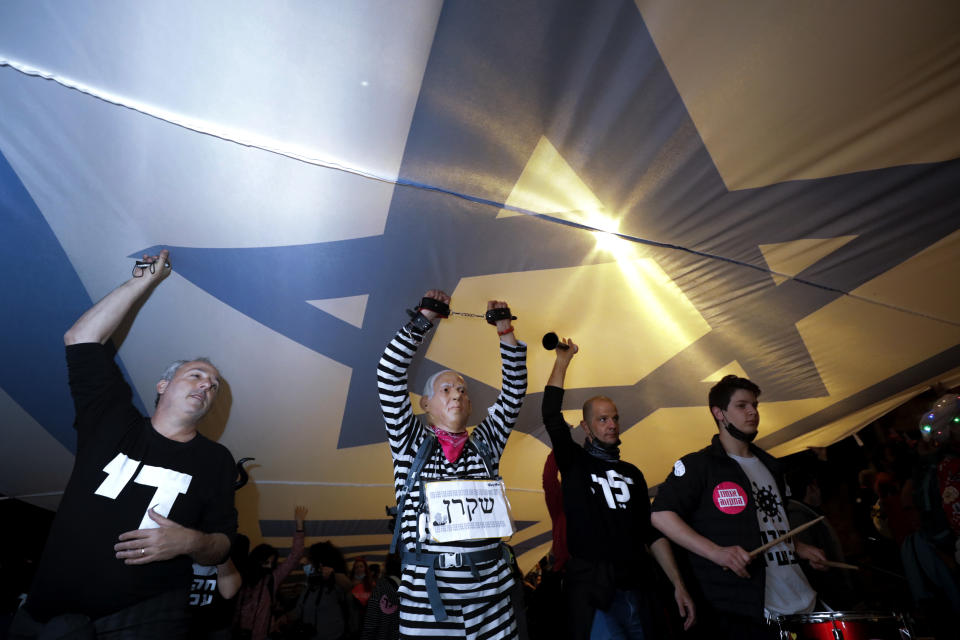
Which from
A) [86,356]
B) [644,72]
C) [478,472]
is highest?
[644,72]

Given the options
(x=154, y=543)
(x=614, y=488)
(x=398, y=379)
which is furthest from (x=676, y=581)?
(x=154, y=543)

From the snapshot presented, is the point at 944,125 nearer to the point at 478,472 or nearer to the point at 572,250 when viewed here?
the point at 572,250

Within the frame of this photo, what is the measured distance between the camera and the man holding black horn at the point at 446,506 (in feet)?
6.57

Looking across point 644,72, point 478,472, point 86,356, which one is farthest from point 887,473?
point 86,356

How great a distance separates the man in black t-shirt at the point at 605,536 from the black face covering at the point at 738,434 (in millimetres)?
532

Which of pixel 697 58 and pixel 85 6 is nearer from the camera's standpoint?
pixel 85 6

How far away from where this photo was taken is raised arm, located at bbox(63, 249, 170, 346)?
2.12 m

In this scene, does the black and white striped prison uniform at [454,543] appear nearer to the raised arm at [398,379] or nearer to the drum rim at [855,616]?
the raised arm at [398,379]

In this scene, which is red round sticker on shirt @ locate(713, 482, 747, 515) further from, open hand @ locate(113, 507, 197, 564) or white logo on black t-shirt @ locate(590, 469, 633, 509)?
open hand @ locate(113, 507, 197, 564)

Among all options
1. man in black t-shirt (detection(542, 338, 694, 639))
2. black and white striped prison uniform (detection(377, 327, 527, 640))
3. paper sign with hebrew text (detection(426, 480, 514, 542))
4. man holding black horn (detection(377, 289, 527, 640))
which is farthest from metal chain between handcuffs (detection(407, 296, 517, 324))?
paper sign with hebrew text (detection(426, 480, 514, 542))

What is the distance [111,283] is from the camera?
8.86ft

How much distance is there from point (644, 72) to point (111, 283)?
266 cm

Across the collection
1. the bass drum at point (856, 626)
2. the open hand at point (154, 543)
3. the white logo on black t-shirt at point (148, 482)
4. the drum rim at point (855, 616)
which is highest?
the white logo on black t-shirt at point (148, 482)

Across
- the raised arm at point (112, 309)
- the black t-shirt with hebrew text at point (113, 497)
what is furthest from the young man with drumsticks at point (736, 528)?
the raised arm at point (112, 309)
